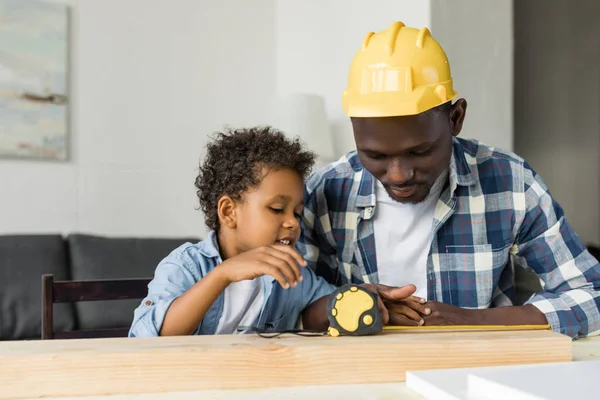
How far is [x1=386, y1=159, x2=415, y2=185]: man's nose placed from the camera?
117 cm

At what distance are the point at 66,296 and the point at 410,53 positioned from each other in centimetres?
110

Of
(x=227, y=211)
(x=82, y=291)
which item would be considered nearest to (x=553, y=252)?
(x=227, y=211)

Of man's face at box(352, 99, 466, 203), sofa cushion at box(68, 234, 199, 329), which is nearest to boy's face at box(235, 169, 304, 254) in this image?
man's face at box(352, 99, 466, 203)

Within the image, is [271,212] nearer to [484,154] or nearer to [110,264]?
[484,154]

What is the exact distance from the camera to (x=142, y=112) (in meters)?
3.56

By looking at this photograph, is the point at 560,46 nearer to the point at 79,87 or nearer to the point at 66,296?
the point at 79,87

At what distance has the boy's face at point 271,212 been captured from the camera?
1.34 m

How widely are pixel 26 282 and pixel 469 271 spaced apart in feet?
6.89

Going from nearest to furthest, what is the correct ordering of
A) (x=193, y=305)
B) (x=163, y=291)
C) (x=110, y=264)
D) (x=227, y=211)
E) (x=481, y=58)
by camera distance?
(x=193, y=305), (x=163, y=291), (x=227, y=211), (x=481, y=58), (x=110, y=264)

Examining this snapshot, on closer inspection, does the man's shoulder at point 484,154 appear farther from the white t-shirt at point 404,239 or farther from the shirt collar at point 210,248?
the shirt collar at point 210,248

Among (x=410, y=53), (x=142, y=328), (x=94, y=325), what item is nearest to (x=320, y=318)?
(x=142, y=328)

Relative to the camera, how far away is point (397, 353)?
823 mm

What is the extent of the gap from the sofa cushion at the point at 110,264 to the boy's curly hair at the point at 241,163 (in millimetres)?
1490

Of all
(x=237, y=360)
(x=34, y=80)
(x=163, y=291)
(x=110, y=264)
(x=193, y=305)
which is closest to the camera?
(x=237, y=360)
